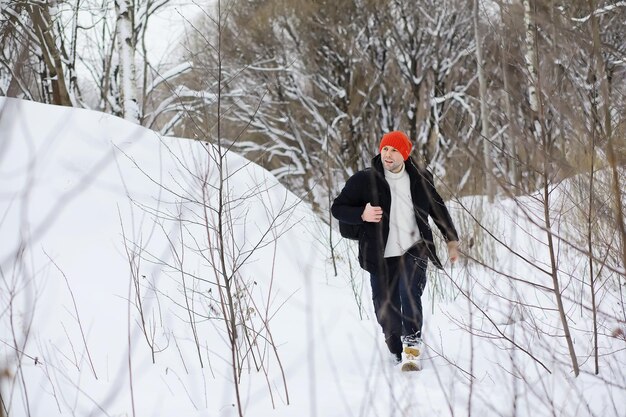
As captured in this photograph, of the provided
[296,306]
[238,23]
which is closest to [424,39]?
[238,23]

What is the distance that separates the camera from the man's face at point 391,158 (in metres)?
3.71

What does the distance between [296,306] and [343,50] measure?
1118 centimetres

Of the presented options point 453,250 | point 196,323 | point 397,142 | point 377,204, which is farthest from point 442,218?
point 196,323

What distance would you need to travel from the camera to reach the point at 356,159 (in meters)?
15.1

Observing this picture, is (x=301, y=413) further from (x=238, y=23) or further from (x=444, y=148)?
(x=238, y=23)

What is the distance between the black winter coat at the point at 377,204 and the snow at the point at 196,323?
1.49 ft

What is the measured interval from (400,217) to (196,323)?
1.59 metres

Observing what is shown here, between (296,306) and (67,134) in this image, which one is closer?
(296,306)

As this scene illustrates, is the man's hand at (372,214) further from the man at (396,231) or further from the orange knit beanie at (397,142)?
the orange knit beanie at (397,142)

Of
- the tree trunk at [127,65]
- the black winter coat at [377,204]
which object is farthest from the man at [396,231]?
the tree trunk at [127,65]

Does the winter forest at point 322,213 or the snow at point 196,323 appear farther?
the snow at point 196,323

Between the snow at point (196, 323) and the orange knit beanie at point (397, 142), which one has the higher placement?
the orange knit beanie at point (397, 142)

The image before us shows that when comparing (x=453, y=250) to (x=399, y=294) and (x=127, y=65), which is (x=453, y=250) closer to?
(x=399, y=294)

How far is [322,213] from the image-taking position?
28.7 ft
